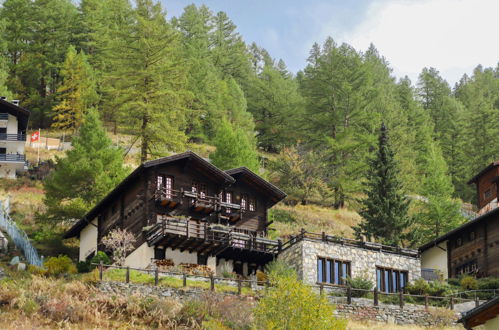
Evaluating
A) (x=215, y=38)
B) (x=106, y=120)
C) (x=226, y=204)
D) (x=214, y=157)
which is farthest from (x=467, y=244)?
(x=215, y=38)

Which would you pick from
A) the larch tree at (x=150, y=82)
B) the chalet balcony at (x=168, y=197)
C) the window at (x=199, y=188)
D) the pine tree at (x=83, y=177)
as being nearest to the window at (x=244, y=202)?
the window at (x=199, y=188)

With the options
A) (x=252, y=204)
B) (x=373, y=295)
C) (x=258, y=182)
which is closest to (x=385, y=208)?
(x=258, y=182)

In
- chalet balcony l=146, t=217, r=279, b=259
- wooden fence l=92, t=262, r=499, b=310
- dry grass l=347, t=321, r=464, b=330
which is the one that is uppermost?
chalet balcony l=146, t=217, r=279, b=259

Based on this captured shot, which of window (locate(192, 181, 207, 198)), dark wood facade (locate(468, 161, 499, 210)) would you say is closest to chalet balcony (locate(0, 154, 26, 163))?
window (locate(192, 181, 207, 198))

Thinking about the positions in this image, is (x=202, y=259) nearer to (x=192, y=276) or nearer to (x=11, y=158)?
(x=192, y=276)

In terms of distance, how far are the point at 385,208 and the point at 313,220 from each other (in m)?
11.9

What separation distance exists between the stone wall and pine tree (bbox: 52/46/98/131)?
4382cm

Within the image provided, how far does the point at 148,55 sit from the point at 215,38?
174 feet

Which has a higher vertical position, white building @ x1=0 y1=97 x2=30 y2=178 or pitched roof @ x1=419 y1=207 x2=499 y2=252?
white building @ x1=0 y1=97 x2=30 y2=178

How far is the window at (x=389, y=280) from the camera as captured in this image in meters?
48.3

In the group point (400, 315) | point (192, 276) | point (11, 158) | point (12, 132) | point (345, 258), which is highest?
point (12, 132)

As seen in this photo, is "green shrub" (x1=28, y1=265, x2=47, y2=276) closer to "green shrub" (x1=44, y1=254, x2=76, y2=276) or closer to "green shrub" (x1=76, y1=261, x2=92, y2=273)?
"green shrub" (x1=44, y1=254, x2=76, y2=276)

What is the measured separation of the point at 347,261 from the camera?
4719 cm

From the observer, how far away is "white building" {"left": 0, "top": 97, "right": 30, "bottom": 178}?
7038 centimetres
